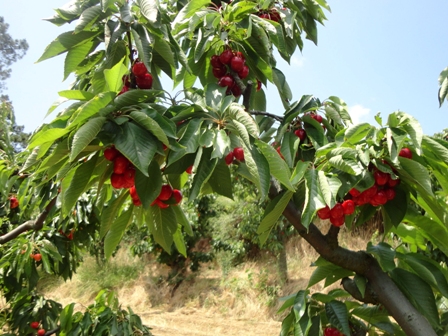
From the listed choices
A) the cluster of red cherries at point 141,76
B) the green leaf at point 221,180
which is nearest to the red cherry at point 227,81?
the cluster of red cherries at point 141,76

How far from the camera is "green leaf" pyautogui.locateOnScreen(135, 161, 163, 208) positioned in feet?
2.60

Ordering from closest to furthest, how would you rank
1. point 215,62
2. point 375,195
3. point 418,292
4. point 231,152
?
point 231,152
point 375,195
point 418,292
point 215,62

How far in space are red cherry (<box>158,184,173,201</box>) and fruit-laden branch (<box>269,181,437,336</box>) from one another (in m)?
0.30

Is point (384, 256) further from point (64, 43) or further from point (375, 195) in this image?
point (64, 43)

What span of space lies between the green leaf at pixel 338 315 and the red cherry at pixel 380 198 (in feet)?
1.26

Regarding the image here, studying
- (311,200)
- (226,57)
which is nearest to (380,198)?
(311,200)

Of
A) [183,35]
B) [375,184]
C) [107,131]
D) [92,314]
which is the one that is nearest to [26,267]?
[92,314]

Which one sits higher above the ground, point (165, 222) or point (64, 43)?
point (64, 43)

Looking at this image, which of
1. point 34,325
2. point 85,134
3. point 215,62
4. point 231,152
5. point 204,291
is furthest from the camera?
point 204,291

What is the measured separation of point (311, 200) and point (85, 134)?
19.0 inches

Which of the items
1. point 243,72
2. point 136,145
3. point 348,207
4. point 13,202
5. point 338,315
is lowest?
point 338,315

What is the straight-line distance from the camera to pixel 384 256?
106 cm

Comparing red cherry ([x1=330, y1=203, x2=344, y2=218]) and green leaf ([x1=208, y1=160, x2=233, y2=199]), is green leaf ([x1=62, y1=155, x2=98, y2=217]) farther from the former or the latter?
red cherry ([x1=330, y1=203, x2=344, y2=218])

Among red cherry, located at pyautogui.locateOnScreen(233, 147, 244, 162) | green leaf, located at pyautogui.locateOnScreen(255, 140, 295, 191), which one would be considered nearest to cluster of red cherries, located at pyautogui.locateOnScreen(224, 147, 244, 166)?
red cherry, located at pyautogui.locateOnScreen(233, 147, 244, 162)
